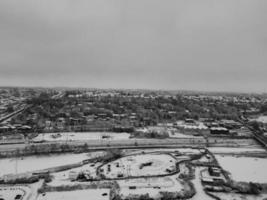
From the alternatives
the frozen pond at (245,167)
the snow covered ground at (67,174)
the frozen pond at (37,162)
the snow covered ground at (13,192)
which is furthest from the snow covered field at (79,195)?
the frozen pond at (245,167)

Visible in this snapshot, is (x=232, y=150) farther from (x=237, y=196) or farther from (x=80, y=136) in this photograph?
(x=80, y=136)

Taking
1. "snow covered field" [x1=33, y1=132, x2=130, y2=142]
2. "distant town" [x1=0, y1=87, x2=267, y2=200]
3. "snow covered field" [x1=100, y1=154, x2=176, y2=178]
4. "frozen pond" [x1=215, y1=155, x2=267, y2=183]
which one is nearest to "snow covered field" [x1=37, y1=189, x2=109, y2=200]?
"distant town" [x1=0, y1=87, x2=267, y2=200]

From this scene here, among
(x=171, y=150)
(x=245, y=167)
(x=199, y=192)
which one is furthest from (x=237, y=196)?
(x=171, y=150)

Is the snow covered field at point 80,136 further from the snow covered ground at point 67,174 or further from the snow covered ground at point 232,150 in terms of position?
the snow covered ground at point 232,150

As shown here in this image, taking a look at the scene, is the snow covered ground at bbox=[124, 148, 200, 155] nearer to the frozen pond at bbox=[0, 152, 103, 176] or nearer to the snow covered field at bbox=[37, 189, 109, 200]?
the frozen pond at bbox=[0, 152, 103, 176]

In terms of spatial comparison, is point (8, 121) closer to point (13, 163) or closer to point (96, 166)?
point (13, 163)

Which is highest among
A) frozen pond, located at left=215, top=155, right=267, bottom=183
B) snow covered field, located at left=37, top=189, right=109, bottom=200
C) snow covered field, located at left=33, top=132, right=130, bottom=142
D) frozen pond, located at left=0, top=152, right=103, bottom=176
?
frozen pond, located at left=215, top=155, right=267, bottom=183
